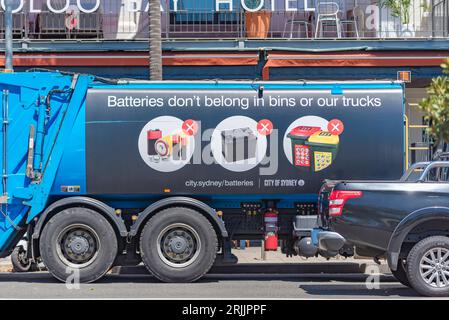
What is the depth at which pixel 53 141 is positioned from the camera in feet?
38.4

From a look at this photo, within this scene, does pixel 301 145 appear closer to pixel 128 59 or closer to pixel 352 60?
pixel 352 60

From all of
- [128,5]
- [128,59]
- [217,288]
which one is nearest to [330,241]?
[217,288]

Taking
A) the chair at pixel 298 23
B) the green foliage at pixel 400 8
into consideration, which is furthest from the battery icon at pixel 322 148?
the green foliage at pixel 400 8

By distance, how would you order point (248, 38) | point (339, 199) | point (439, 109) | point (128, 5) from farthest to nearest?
point (128, 5)
point (248, 38)
point (339, 199)
point (439, 109)

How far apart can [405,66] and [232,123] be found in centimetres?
681

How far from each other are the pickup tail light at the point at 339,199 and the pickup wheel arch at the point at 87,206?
323 cm

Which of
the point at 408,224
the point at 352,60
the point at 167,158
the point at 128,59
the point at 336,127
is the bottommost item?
the point at 408,224

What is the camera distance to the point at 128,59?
1725 cm

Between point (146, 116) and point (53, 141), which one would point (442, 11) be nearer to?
point (146, 116)

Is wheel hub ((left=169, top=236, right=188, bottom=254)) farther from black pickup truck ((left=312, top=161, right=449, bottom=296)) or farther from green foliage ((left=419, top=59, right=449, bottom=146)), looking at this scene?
green foliage ((left=419, top=59, right=449, bottom=146))

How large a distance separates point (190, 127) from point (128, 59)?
5.88 meters

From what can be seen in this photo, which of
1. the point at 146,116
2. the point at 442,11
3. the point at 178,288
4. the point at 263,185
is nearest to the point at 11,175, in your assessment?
the point at 146,116

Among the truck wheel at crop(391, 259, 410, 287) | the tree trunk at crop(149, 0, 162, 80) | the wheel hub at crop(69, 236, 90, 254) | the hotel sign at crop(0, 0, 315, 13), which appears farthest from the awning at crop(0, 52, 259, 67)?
the truck wheel at crop(391, 259, 410, 287)

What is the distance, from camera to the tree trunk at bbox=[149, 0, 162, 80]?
15.5 meters
